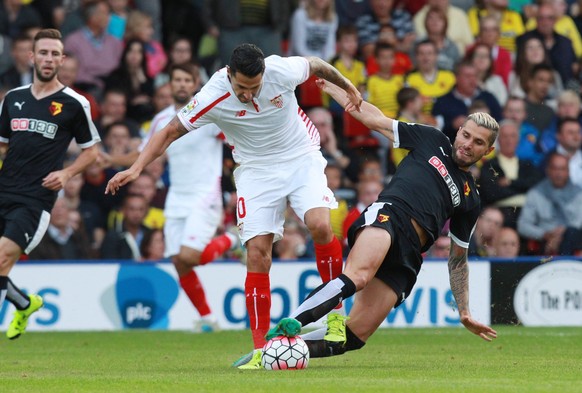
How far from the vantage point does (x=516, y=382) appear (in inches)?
339

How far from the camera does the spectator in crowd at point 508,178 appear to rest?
1762 centimetres

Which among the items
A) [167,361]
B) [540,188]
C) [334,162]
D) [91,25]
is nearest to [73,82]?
[91,25]

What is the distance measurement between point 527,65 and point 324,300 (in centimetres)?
1198

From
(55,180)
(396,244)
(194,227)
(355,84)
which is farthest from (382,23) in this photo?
(396,244)

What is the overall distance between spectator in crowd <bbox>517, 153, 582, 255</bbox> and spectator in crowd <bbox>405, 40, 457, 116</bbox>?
237 centimetres

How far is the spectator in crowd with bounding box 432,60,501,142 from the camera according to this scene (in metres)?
Result: 18.8

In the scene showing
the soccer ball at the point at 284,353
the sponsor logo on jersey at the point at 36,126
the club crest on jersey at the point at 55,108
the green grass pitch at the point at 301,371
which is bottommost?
the green grass pitch at the point at 301,371

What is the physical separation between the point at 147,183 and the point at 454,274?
25.3ft

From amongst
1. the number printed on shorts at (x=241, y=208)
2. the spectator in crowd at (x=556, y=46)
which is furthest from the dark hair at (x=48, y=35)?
the spectator in crowd at (x=556, y=46)

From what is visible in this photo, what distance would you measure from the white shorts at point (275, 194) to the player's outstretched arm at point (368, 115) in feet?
1.96

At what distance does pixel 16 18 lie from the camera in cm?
1919

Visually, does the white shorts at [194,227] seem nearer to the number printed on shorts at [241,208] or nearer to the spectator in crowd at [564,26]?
the number printed on shorts at [241,208]

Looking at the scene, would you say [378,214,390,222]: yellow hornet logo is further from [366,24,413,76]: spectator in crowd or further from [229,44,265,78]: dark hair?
[366,24,413,76]: spectator in crowd

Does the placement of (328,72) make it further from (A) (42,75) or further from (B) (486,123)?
(A) (42,75)
